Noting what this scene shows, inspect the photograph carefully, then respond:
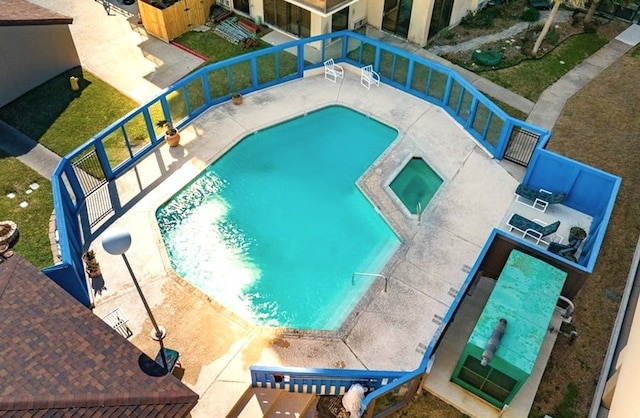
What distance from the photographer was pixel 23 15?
896 inches

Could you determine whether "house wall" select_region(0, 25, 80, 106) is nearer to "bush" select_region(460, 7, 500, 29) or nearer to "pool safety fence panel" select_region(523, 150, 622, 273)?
"bush" select_region(460, 7, 500, 29)

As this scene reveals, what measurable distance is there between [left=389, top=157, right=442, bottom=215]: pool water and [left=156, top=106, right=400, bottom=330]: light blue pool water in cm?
144

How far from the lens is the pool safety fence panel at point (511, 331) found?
13039 millimetres

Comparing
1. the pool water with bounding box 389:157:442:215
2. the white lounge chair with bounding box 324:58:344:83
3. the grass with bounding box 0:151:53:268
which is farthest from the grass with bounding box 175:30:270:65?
the pool water with bounding box 389:157:442:215

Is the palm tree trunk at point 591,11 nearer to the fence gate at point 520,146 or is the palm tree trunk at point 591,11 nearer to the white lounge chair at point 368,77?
the fence gate at point 520,146

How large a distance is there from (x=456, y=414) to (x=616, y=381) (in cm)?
441

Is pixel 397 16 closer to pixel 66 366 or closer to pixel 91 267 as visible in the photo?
pixel 91 267

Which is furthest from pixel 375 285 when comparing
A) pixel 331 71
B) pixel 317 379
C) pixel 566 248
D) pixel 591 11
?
pixel 591 11

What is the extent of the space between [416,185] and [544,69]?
438 inches

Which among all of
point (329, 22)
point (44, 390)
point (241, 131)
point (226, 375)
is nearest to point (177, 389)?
point (44, 390)

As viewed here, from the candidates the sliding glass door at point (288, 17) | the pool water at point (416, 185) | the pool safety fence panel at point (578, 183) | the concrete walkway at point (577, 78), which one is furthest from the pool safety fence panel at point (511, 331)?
the sliding glass door at point (288, 17)

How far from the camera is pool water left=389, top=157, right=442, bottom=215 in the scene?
20016 millimetres

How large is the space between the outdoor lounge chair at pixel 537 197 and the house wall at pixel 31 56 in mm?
22097

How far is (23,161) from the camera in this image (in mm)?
21031
